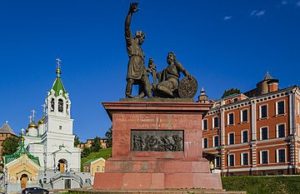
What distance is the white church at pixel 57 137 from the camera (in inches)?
3278

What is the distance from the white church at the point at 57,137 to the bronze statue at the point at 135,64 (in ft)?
212

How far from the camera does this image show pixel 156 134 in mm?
18484

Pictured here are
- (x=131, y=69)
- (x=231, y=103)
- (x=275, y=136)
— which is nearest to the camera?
(x=131, y=69)

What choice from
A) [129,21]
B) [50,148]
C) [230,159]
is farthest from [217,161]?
[129,21]

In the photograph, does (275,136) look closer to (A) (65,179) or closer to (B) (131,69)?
(A) (65,179)

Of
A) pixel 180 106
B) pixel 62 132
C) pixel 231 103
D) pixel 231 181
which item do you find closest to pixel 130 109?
pixel 180 106

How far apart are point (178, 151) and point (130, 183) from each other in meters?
2.33

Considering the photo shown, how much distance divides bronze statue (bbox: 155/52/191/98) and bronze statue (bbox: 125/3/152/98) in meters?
0.56

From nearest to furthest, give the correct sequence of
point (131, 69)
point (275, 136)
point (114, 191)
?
point (114, 191), point (131, 69), point (275, 136)

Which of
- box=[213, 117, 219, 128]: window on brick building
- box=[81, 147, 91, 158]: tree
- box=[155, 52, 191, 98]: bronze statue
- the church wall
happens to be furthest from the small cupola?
box=[81, 147, 91, 158]: tree

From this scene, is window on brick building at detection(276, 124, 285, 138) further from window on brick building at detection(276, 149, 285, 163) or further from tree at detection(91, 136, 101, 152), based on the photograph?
tree at detection(91, 136, 101, 152)

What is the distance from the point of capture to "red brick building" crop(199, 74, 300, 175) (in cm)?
5647

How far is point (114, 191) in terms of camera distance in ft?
51.5

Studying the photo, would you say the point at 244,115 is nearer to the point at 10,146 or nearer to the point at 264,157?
the point at 264,157
